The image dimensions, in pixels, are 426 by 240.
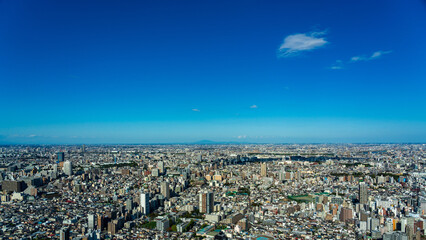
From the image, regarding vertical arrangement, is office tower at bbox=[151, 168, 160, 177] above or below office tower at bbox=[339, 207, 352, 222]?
above

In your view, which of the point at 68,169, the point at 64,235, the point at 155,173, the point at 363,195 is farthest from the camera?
the point at 155,173

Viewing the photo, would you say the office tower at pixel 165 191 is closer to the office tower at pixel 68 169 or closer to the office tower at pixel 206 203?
the office tower at pixel 206 203

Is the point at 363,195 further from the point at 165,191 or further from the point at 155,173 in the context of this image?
the point at 155,173

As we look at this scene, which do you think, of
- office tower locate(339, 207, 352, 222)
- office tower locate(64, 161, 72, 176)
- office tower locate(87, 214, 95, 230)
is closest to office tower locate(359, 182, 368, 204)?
office tower locate(339, 207, 352, 222)

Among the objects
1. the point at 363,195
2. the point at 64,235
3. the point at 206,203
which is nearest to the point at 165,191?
the point at 206,203

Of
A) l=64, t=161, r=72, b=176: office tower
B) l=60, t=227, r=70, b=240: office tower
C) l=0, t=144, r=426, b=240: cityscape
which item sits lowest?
l=0, t=144, r=426, b=240: cityscape

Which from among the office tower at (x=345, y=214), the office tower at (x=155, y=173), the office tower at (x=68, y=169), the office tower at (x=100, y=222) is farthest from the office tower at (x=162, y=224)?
the office tower at (x=68, y=169)

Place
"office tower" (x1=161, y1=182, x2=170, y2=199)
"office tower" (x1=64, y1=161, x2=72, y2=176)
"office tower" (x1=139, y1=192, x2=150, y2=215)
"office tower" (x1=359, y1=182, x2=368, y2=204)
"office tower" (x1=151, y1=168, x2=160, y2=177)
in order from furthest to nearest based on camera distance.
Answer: "office tower" (x1=151, y1=168, x2=160, y2=177) → "office tower" (x1=64, y1=161, x2=72, y2=176) → "office tower" (x1=161, y1=182, x2=170, y2=199) → "office tower" (x1=359, y1=182, x2=368, y2=204) → "office tower" (x1=139, y1=192, x2=150, y2=215)

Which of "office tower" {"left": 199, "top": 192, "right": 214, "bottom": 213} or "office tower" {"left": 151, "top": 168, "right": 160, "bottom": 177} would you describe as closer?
"office tower" {"left": 199, "top": 192, "right": 214, "bottom": 213}

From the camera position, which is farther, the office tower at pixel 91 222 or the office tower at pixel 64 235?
the office tower at pixel 91 222

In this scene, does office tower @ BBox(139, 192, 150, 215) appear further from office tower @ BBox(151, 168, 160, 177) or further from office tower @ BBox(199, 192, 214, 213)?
office tower @ BBox(151, 168, 160, 177)

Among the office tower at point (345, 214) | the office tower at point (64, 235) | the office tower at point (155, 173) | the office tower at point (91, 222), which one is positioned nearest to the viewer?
the office tower at point (64, 235)
